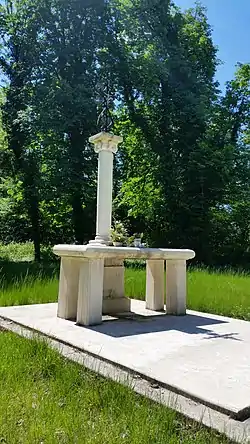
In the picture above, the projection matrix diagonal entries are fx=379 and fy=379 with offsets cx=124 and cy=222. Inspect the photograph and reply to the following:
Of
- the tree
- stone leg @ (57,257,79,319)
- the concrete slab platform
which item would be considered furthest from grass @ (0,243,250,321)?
the tree

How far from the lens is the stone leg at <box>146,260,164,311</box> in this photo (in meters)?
4.92

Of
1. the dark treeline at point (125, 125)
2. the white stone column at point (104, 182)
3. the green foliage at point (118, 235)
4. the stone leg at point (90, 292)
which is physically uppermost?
the dark treeline at point (125, 125)

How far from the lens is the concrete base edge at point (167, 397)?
1.74 metres

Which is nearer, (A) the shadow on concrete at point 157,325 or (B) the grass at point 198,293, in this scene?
(A) the shadow on concrete at point 157,325

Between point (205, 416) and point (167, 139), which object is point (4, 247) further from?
point (205, 416)

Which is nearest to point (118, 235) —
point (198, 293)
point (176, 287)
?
point (176, 287)

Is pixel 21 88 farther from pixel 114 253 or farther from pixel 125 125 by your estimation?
pixel 114 253

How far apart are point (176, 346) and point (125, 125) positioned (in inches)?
467

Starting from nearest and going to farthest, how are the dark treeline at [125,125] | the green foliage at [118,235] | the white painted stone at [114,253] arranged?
the white painted stone at [114,253] < the green foliage at [118,235] < the dark treeline at [125,125]

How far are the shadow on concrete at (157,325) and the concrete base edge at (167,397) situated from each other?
0.73m

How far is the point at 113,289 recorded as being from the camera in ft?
15.2

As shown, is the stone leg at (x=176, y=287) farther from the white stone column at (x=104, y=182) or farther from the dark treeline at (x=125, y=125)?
the dark treeline at (x=125, y=125)

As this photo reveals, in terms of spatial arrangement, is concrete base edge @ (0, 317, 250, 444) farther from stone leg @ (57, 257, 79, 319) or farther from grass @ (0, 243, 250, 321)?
grass @ (0, 243, 250, 321)

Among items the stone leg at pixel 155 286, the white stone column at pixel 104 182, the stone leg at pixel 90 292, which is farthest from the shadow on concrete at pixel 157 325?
the white stone column at pixel 104 182
